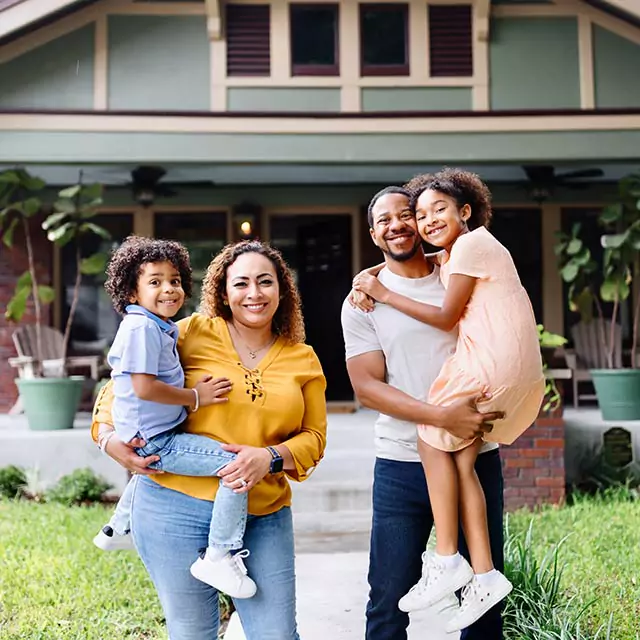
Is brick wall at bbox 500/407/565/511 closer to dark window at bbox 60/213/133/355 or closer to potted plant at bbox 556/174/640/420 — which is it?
potted plant at bbox 556/174/640/420

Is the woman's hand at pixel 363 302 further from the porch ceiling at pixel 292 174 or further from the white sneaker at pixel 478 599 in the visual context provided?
the porch ceiling at pixel 292 174

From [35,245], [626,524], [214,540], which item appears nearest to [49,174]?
[35,245]

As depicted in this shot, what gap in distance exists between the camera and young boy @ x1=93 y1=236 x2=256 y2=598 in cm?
199

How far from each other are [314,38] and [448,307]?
611 centimetres

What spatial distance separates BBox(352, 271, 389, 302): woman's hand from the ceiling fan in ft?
20.5

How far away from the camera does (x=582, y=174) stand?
8.43 metres

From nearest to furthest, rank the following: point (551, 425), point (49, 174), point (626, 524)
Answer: point (626, 524), point (551, 425), point (49, 174)

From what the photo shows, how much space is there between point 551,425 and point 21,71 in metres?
5.71

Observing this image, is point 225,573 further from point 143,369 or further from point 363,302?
point 363,302

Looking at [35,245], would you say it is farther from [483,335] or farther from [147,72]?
[483,335]

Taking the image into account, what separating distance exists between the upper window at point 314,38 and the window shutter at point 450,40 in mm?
953

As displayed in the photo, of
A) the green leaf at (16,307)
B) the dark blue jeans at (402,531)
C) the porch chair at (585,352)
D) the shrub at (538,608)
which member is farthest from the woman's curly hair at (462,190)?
the porch chair at (585,352)

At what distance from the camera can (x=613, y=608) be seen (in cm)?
354

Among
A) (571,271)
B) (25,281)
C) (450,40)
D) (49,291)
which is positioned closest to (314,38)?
(450,40)
